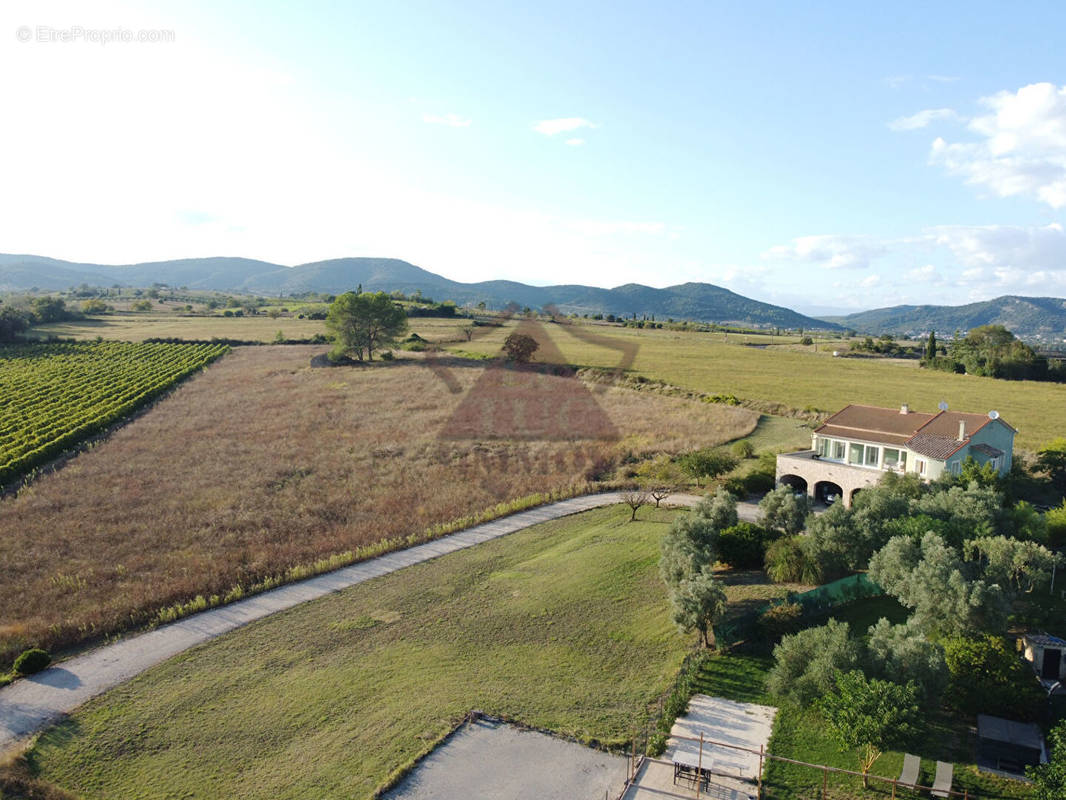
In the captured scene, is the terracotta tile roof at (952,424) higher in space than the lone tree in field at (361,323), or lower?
lower

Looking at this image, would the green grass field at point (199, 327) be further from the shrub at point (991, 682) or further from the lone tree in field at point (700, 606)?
the shrub at point (991, 682)

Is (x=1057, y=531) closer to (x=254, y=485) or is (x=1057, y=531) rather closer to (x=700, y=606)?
(x=700, y=606)

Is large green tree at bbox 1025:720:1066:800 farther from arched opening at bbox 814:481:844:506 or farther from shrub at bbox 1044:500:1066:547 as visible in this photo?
arched opening at bbox 814:481:844:506

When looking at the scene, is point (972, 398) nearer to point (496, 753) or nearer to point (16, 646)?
point (496, 753)

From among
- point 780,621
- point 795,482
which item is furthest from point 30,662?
point 795,482

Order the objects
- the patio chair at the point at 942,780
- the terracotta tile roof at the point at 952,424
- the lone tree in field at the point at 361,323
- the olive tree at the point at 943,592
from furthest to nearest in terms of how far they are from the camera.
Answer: the lone tree in field at the point at 361,323 → the terracotta tile roof at the point at 952,424 → the olive tree at the point at 943,592 → the patio chair at the point at 942,780

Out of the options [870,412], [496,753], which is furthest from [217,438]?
[870,412]

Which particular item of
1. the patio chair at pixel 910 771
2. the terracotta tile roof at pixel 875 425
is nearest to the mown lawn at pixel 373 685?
the patio chair at pixel 910 771
